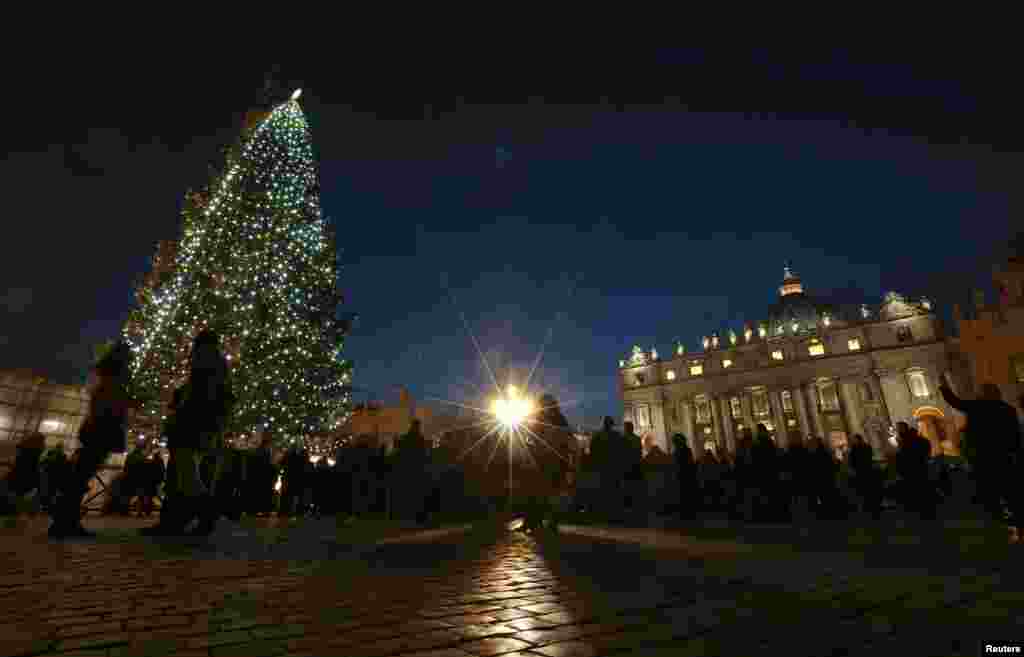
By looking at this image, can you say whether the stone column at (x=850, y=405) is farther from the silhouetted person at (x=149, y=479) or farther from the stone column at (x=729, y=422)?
the silhouetted person at (x=149, y=479)

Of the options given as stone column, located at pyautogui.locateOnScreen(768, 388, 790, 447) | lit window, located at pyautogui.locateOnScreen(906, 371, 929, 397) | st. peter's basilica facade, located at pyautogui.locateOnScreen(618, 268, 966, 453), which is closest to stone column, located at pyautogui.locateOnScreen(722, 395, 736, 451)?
st. peter's basilica facade, located at pyautogui.locateOnScreen(618, 268, 966, 453)

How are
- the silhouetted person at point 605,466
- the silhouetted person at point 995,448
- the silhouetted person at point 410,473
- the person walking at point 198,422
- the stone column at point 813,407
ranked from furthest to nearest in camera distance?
1. the stone column at point 813,407
2. the silhouetted person at point 605,466
3. the silhouetted person at point 410,473
4. the person walking at point 198,422
5. the silhouetted person at point 995,448

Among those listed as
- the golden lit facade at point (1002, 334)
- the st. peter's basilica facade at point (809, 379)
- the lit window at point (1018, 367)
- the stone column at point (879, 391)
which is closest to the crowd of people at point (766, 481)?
the lit window at point (1018, 367)

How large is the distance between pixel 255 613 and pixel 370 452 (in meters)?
11.1

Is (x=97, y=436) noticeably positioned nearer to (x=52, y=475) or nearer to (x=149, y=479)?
(x=149, y=479)

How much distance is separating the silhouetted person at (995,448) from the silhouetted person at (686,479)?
18.5ft

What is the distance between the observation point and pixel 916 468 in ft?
33.6

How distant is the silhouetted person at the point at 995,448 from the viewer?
5820mm

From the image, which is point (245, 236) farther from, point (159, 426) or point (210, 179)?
point (159, 426)

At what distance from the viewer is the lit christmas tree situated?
48.2ft

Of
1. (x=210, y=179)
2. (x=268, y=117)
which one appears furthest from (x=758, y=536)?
(x=268, y=117)

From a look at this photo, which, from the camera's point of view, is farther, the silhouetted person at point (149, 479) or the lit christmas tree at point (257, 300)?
the lit christmas tree at point (257, 300)

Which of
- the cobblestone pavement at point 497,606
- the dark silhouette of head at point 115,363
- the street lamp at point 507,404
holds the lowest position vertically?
the cobblestone pavement at point 497,606

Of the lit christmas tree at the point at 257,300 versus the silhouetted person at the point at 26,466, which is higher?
the lit christmas tree at the point at 257,300
